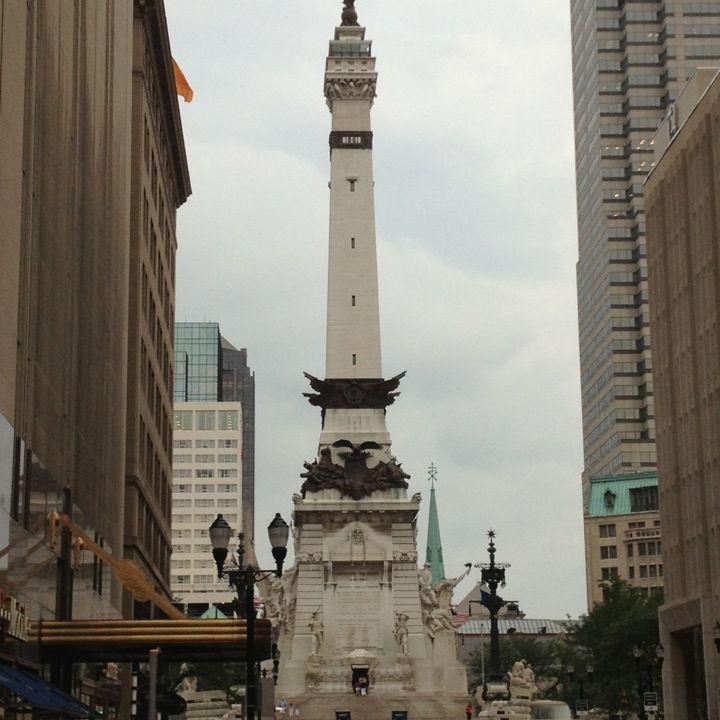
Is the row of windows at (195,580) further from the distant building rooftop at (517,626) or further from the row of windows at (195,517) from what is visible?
the distant building rooftop at (517,626)

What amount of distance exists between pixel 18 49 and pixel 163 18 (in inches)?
1547

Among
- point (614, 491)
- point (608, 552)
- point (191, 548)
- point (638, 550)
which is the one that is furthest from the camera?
point (191, 548)

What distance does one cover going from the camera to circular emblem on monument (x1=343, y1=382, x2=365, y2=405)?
311ft

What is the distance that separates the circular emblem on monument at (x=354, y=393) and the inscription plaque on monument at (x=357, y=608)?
10265mm

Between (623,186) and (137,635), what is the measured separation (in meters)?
132

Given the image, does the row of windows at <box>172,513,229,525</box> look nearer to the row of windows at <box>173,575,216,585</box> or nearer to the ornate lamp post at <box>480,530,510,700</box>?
the row of windows at <box>173,575,216,585</box>

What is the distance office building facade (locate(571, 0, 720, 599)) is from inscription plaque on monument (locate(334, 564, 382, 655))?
5991 centimetres

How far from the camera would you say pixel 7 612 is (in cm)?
2639

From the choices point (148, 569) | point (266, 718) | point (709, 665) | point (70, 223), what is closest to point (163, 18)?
point (148, 569)

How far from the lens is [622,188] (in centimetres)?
15588

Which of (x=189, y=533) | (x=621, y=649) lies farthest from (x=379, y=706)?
(x=189, y=533)

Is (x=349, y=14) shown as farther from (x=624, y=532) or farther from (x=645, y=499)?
(x=624, y=532)

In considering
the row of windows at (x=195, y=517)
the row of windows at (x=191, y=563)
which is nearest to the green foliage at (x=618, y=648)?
the row of windows at (x=191, y=563)

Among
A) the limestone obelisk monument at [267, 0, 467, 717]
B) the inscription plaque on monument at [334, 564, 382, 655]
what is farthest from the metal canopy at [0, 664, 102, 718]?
the inscription plaque on monument at [334, 564, 382, 655]
